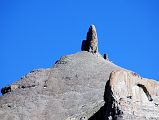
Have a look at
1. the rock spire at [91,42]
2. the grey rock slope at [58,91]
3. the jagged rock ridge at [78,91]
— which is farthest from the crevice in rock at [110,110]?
the rock spire at [91,42]

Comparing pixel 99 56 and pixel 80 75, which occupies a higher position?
pixel 99 56

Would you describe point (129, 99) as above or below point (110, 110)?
above

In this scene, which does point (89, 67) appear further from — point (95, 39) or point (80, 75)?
point (95, 39)

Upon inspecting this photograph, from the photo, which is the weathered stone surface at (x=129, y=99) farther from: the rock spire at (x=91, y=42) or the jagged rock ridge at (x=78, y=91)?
the rock spire at (x=91, y=42)

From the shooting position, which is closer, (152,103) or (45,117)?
(152,103)

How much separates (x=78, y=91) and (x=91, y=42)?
29143mm

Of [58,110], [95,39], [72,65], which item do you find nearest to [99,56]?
[95,39]

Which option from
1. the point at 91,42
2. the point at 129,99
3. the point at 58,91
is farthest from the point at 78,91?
the point at 129,99

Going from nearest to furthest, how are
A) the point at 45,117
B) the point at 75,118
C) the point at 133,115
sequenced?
1. the point at 133,115
2. the point at 75,118
3. the point at 45,117

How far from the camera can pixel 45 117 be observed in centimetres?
7544

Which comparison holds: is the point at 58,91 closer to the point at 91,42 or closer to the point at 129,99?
the point at 91,42

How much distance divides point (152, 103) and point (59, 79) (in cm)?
5766

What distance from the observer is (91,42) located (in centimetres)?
11450

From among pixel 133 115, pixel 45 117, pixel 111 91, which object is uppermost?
pixel 45 117
